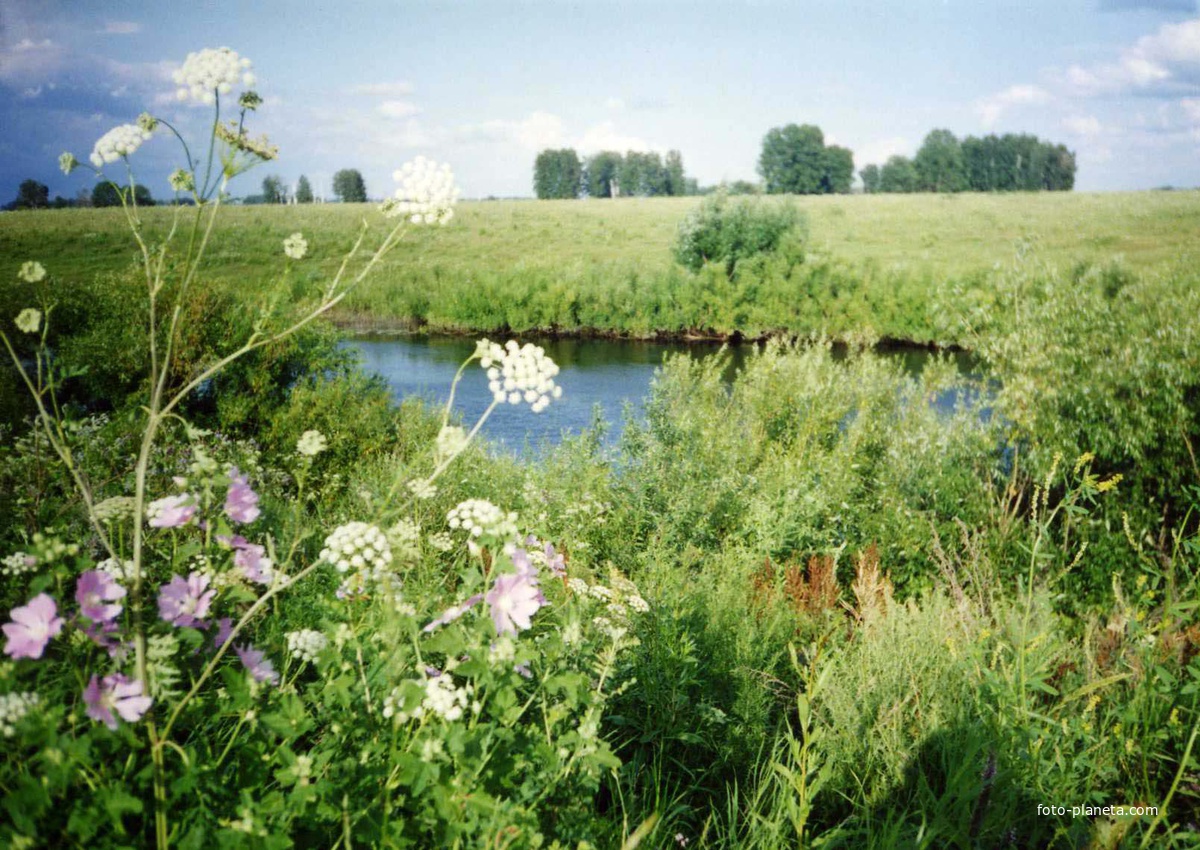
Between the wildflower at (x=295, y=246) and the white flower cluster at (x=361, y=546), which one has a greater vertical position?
the wildflower at (x=295, y=246)

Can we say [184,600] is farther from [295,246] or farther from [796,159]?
[796,159]

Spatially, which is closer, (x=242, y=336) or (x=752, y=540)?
(x=752, y=540)

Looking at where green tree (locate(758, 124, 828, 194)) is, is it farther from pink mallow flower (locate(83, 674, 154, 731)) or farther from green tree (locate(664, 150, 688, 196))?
pink mallow flower (locate(83, 674, 154, 731))

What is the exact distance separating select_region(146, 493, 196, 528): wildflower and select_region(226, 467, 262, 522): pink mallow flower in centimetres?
7

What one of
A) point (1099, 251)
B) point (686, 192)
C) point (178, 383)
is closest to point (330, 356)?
point (178, 383)

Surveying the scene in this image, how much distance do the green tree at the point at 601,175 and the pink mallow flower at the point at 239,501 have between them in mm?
78499

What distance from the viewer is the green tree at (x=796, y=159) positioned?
71562 millimetres

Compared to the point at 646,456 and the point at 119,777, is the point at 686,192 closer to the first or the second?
the point at 646,456

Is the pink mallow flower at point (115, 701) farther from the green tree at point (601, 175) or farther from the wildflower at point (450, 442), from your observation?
the green tree at point (601, 175)

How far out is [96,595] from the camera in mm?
1272

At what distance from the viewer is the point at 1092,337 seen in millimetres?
6730

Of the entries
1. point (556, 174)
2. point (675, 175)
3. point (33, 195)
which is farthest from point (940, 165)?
point (33, 195)

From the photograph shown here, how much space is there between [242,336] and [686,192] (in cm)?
7279

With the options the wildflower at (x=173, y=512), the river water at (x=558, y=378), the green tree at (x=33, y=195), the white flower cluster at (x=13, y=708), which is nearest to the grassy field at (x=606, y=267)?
the green tree at (x=33, y=195)
